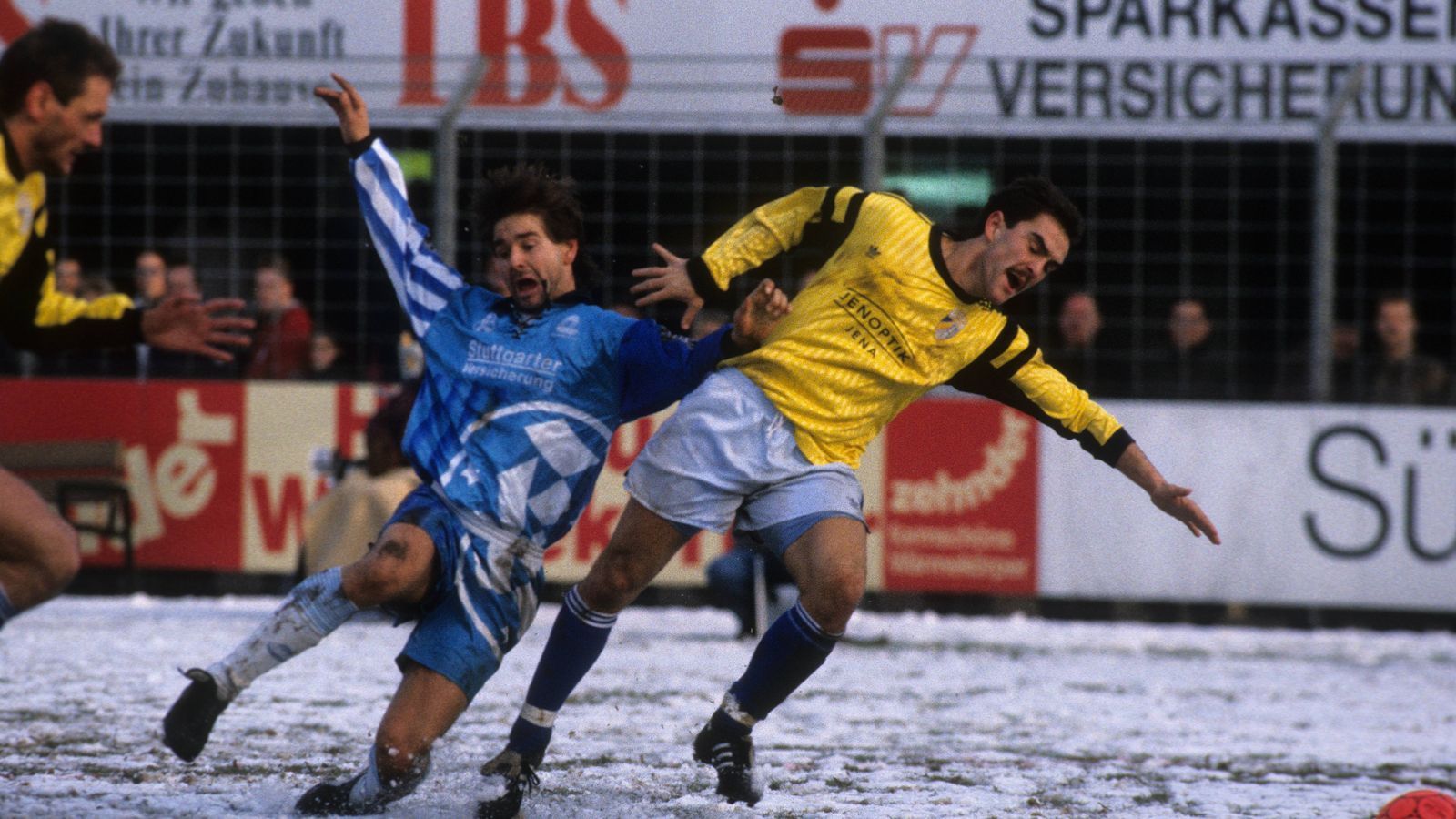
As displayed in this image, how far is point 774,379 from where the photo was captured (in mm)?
5332

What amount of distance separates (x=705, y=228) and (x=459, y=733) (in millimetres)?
4259

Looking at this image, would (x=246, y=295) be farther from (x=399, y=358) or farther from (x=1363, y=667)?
(x=1363, y=667)

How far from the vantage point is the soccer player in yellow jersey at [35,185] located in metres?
4.41

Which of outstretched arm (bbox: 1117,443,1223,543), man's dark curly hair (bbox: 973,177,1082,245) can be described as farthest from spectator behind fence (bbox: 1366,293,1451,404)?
man's dark curly hair (bbox: 973,177,1082,245)

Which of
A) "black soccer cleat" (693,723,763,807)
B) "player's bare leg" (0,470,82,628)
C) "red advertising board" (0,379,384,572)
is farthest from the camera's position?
"red advertising board" (0,379,384,572)

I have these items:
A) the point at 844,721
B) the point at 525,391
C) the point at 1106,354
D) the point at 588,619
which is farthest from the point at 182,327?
the point at 1106,354

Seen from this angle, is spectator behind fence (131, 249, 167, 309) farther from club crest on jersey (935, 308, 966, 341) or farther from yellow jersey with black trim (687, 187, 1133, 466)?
club crest on jersey (935, 308, 966, 341)

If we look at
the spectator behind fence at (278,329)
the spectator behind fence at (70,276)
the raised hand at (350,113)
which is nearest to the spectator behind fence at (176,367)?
the spectator behind fence at (278,329)

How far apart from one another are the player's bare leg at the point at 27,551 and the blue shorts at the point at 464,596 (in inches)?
32.6

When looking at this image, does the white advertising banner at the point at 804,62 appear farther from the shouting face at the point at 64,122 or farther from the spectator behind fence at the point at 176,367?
the shouting face at the point at 64,122

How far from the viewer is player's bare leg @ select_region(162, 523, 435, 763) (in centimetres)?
465

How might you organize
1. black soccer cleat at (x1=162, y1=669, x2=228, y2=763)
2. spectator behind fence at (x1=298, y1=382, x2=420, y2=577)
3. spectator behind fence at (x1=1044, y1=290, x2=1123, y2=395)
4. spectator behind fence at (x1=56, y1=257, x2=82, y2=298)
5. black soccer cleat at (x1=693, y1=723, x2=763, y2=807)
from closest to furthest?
1. black soccer cleat at (x1=162, y1=669, x2=228, y2=763)
2. black soccer cleat at (x1=693, y1=723, x2=763, y2=807)
3. spectator behind fence at (x1=298, y1=382, x2=420, y2=577)
4. spectator behind fence at (x1=1044, y1=290, x2=1123, y2=395)
5. spectator behind fence at (x1=56, y1=257, x2=82, y2=298)

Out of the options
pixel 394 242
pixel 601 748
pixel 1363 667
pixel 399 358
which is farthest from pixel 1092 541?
pixel 394 242

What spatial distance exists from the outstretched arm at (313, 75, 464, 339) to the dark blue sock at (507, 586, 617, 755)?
0.85 m
